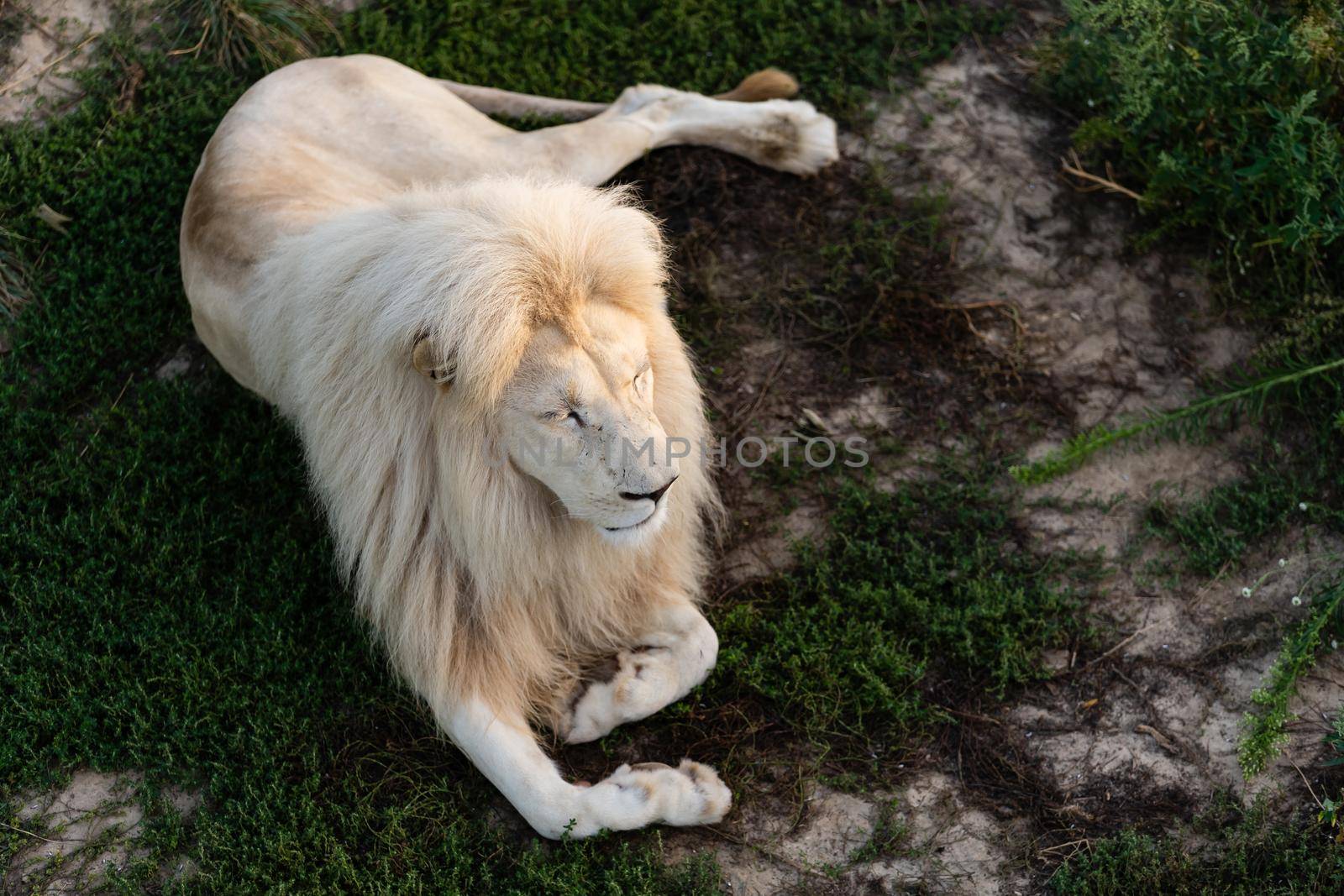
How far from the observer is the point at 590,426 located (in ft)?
8.67

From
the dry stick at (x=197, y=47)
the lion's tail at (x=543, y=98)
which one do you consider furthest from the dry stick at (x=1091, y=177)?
the dry stick at (x=197, y=47)

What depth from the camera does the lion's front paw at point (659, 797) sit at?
2949 millimetres

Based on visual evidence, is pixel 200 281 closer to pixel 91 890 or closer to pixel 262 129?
pixel 262 129

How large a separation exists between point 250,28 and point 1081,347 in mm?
3441

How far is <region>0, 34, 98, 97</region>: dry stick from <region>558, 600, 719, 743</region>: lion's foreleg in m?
3.30

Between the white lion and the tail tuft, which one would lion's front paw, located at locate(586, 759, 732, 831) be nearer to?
the white lion

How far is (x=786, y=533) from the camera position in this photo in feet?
12.3

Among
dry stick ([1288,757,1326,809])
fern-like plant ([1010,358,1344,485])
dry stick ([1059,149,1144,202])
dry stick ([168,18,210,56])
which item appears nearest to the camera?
dry stick ([1288,757,1326,809])

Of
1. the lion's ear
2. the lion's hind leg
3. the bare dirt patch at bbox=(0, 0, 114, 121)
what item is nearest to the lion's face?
the lion's ear

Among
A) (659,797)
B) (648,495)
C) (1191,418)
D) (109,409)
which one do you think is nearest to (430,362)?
(648,495)

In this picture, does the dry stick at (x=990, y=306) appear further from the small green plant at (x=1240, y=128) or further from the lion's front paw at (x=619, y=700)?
the lion's front paw at (x=619, y=700)

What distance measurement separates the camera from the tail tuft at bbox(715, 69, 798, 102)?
4.52m

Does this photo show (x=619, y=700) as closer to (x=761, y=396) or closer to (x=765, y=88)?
(x=761, y=396)

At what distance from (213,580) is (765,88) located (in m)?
→ 2.67
